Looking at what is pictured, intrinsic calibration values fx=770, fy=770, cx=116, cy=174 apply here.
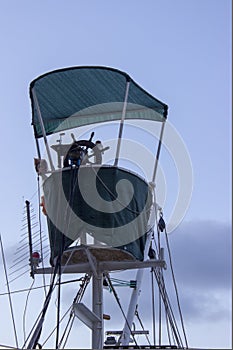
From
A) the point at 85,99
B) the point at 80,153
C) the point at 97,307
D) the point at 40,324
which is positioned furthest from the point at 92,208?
the point at 40,324

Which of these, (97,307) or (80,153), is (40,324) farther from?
(80,153)

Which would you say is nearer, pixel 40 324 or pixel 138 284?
pixel 40 324

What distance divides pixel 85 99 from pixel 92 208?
315 cm

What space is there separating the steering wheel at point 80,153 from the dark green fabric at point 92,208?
24 cm

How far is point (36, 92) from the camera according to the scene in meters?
18.5

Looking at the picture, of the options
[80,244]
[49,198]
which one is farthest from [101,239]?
[49,198]

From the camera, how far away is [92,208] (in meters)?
17.0

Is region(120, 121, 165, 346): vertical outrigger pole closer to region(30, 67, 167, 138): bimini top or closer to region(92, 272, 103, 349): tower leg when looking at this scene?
region(30, 67, 167, 138): bimini top

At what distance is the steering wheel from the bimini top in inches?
57.0

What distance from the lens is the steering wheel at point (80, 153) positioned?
679 inches

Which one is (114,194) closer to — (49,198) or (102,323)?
(49,198)

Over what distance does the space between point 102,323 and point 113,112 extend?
16.9 ft

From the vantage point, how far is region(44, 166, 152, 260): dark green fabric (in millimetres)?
17016

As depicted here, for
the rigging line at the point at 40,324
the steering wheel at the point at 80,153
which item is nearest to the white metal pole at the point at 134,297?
the steering wheel at the point at 80,153
